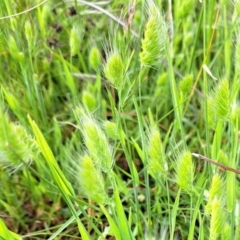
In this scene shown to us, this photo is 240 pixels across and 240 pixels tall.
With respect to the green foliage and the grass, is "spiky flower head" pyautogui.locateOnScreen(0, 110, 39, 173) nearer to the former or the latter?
the grass

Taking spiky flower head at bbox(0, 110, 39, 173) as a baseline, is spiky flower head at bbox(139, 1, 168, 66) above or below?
above

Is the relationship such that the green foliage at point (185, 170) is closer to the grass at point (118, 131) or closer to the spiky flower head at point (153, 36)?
the grass at point (118, 131)

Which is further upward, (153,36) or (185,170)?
(153,36)

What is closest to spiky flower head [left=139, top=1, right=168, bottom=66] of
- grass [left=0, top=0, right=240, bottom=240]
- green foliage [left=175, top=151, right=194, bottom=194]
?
grass [left=0, top=0, right=240, bottom=240]

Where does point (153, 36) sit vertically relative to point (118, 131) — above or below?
above

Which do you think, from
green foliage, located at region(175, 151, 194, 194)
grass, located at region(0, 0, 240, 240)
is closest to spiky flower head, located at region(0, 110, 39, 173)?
grass, located at region(0, 0, 240, 240)

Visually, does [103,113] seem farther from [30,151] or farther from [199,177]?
[30,151]

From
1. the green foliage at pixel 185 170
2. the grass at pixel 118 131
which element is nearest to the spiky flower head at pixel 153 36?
the grass at pixel 118 131

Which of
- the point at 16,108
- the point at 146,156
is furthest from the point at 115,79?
the point at 16,108
